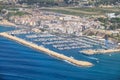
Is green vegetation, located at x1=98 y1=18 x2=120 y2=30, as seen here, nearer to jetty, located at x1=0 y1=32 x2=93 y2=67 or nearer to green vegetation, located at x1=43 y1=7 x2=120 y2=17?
green vegetation, located at x1=43 y1=7 x2=120 y2=17

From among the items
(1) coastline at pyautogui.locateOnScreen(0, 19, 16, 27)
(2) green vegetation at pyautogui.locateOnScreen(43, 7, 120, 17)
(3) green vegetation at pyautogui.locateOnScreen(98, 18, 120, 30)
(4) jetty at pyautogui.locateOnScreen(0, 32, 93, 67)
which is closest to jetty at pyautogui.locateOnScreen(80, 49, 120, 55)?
(4) jetty at pyautogui.locateOnScreen(0, 32, 93, 67)

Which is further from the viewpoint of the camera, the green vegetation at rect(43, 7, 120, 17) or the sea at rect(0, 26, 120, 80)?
the green vegetation at rect(43, 7, 120, 17)

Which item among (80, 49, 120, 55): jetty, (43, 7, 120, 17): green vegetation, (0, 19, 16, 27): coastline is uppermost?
(80, 49, 120, 55): jetty

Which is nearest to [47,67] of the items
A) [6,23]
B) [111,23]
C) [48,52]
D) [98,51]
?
[48,52]

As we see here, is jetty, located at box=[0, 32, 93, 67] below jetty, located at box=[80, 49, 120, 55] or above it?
above

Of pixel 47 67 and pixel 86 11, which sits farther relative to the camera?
pixel 86 11

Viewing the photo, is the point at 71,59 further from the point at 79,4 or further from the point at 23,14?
the point at 79,4

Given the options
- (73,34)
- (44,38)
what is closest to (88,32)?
(73,34)

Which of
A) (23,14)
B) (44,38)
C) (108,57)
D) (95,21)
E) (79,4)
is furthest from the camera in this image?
(79,4)

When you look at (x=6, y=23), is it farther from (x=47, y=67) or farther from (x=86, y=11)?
(x=47, y=67)
